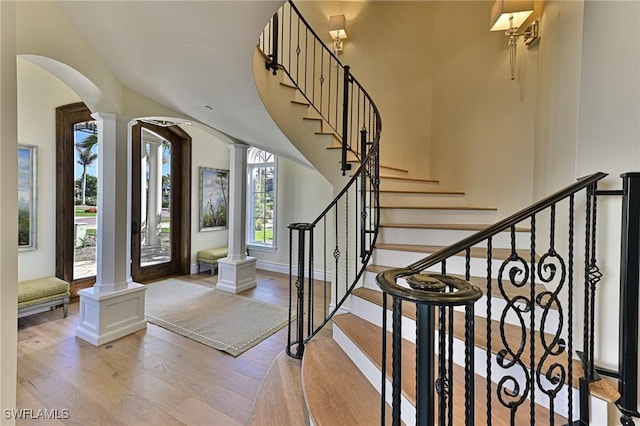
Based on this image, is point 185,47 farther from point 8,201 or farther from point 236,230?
point 236,230

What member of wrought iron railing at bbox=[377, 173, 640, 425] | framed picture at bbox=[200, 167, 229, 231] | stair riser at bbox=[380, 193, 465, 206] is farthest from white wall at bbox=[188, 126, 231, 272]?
wrought iron railing at bbox=[377, 173, 640, 425]

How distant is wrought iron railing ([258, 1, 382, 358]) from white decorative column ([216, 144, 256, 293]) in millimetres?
880

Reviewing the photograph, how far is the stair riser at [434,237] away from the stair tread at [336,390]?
1.08 meters

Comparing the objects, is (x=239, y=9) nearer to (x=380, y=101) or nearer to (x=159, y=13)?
(x=159, y=13)

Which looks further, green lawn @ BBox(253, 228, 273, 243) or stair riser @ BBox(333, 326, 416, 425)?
green lawn @ BBox(253, 228, 273, 243)

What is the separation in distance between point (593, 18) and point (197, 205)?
563cm

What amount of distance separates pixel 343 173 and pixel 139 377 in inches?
100

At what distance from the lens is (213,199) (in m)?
5.95

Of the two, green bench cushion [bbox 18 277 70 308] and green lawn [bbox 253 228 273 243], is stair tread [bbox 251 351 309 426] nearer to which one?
green bench cushion [bbox 18 277 70 308]

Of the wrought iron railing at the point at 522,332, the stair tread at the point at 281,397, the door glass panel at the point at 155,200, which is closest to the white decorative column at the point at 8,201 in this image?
the stair tread at the point at 281,397

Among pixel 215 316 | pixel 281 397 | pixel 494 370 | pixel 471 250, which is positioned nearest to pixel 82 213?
pixel 215 316

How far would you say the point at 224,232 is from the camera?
6234mm

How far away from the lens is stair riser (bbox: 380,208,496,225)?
2.92 meters

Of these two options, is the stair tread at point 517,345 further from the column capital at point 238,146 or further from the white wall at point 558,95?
the column capital at point 238,146
